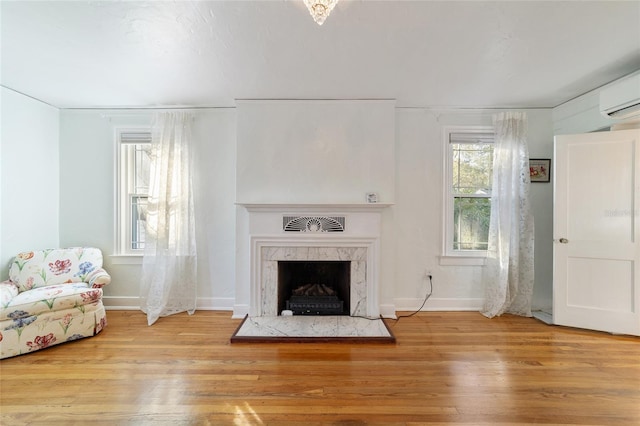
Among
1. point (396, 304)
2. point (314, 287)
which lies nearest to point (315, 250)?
point (314, 287)

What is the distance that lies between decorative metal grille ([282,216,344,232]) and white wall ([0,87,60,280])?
2.75m

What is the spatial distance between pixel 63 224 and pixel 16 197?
0.54m

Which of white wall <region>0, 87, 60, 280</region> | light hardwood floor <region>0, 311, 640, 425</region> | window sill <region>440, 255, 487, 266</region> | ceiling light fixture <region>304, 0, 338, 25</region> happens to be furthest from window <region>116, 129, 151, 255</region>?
window sill <region>440, 255, 487, 266</region>

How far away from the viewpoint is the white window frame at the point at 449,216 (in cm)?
313

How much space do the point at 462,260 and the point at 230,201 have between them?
283cm

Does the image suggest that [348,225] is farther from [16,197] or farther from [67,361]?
[16,197]

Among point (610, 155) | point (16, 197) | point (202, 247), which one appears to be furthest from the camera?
point (202, 247)

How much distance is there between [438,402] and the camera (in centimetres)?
165

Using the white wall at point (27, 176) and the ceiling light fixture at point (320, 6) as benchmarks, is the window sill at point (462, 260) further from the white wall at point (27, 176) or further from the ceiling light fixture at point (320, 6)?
the white wall at point (27, 176)

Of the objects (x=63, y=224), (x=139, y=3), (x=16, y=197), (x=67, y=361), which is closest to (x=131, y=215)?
(x=63, y=224)

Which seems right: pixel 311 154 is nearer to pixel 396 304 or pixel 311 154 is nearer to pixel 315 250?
pixel 315 250

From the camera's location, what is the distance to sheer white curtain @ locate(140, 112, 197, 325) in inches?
116

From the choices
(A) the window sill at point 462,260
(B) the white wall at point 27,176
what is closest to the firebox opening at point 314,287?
(A) the window sill at point 462,260

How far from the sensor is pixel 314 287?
10.3 ft
